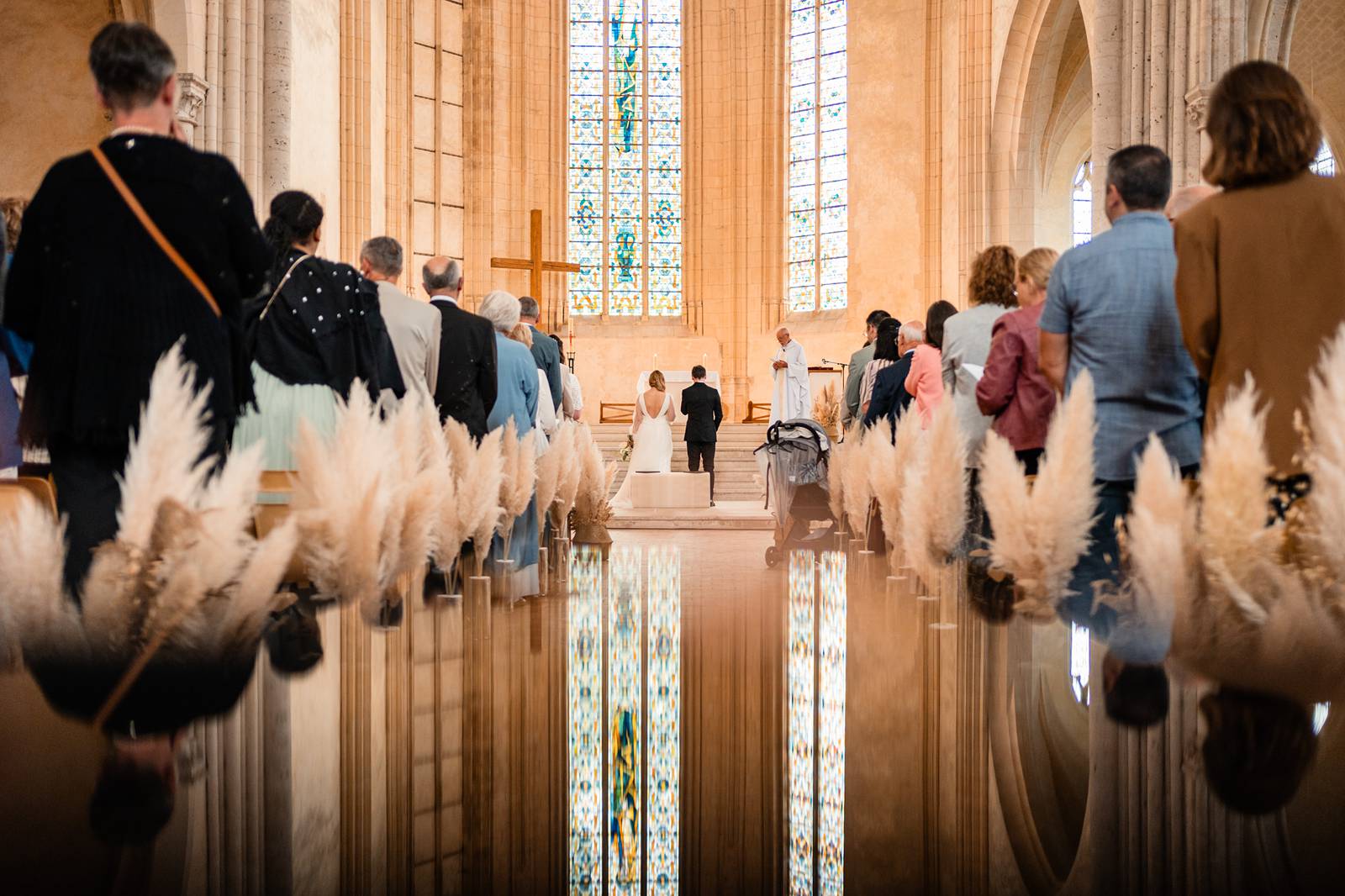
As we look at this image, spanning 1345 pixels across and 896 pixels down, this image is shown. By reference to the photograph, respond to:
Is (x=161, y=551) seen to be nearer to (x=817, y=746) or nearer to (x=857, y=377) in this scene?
(x=817, y=746)

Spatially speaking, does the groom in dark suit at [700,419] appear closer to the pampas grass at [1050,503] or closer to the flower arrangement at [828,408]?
the flower arrangement at [828,408]

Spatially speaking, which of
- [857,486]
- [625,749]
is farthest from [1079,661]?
[857,486]

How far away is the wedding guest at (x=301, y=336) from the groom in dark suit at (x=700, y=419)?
9.80m

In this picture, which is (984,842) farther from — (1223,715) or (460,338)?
(460,338)

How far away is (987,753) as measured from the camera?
175cm

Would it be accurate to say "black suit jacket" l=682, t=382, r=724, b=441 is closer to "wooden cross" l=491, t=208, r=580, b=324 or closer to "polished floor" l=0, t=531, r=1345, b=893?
"wooden cross" l=491, t=208, r=580, b=324

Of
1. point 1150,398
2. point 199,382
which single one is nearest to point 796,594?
point 1150,398

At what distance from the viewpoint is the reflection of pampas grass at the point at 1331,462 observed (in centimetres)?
217

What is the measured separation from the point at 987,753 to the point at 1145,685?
1.38 ft

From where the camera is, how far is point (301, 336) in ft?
13.9

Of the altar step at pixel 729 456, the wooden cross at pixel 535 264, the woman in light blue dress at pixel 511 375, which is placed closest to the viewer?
the woman in light blue dress at pixel 511 375

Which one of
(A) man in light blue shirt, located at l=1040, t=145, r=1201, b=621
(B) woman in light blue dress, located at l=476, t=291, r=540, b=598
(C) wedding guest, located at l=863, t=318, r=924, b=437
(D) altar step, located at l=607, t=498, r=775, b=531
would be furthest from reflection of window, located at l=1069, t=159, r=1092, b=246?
(A) man in light blue shirt, located at l=1040, t=145, r=1201, b=621

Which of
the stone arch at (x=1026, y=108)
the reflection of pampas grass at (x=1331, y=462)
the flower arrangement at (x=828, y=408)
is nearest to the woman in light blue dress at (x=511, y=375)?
the reflection of pampas grass at (x=1331, y=462)

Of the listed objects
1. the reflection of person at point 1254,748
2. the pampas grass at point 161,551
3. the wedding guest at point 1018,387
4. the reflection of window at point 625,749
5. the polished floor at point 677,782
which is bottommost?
the reflection of window at point 625,749
